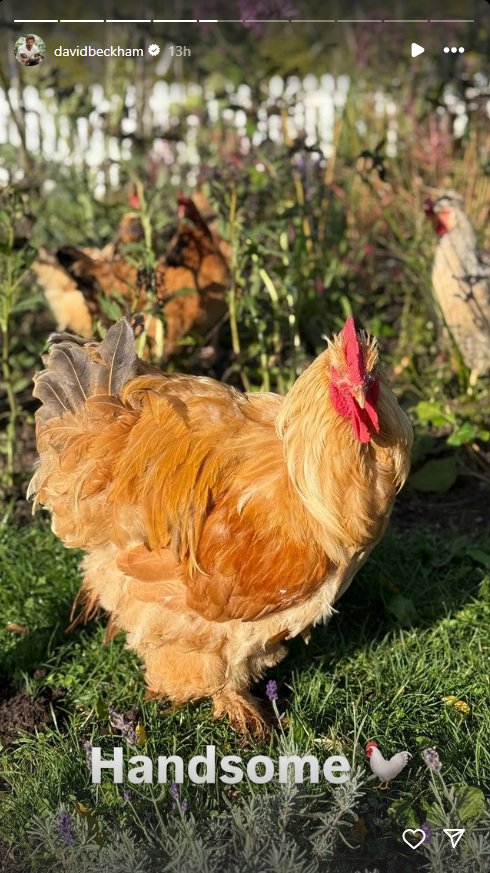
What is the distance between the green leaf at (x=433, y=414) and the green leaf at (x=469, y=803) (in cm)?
261

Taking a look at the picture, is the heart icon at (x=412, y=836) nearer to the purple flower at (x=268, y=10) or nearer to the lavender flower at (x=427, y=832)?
the lavender flower at (x=427, y=832)

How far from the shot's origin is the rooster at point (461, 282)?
5516 millimetres

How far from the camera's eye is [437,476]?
491cm

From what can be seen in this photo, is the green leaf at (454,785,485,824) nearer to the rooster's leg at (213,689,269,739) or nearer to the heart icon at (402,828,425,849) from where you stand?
the heart icon at (402,828,425,849)

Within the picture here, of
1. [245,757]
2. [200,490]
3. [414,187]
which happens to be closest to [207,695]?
[245,757]

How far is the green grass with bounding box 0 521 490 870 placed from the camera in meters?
2.76

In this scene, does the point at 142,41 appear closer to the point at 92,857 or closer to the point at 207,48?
the point at 207,48

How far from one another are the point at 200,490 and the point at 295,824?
4.12 ft

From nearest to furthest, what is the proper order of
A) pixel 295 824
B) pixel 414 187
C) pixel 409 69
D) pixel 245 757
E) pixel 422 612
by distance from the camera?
pixel 295 824 < pixel 245 757 < pixel 422 612 < pixel 414 187 < pixel 409 69

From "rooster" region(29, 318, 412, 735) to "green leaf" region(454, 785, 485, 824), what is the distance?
846 mm

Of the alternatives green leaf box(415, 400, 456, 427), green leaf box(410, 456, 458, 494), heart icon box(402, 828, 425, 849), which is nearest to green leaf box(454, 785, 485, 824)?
heart icon box(402, 828, 425, 849)

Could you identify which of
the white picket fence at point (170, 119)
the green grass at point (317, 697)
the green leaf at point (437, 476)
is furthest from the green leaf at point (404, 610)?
the white picket fence at point (170, 119)

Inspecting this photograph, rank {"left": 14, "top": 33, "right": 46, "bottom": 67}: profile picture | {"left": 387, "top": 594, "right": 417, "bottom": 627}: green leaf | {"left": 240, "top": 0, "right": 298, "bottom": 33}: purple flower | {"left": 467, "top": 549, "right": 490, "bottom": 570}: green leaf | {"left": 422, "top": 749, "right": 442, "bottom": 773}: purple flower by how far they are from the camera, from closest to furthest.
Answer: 1. {"left": 422, "top": 749, "right": 442, "bottom": 773}: purple flower
2. {"left": 14, "top": 33, "right": 46, "bottom": 67}: profile picture
3. {"left": 387, "top": 594, "right": 417, "bottom": 627}: green leaf
4. {"left": 467, "top": 549, "right": 490, "bottom": 570}: green leaf
5. {"left": 240, "top": 0, "right": 298, "bottom": 33}: purple flower

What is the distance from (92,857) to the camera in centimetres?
253
